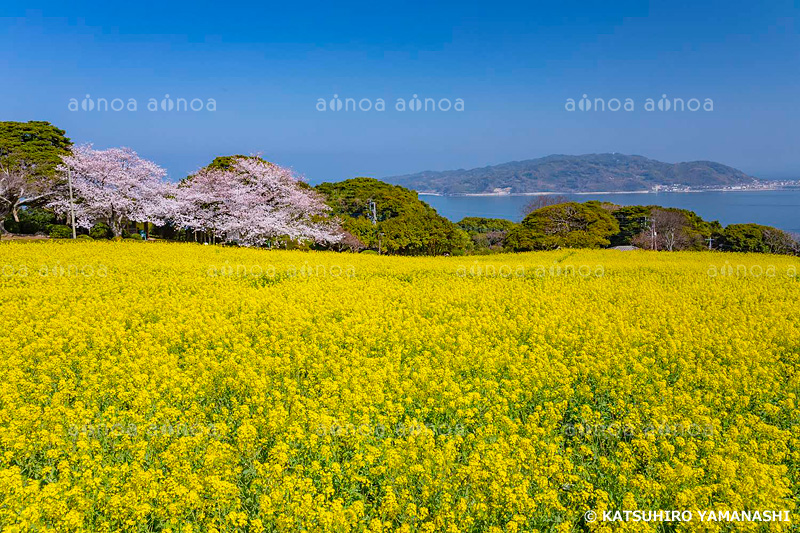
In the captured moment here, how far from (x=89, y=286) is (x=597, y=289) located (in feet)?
47.6

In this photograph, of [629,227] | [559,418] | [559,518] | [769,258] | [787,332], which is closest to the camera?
[559,518]

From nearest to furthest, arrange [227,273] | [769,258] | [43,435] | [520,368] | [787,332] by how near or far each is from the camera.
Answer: [43,435], [520,368], [787,332], [227,273], [769,258]

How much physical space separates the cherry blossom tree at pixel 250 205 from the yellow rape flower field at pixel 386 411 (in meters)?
19.5

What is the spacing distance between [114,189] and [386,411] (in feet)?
113

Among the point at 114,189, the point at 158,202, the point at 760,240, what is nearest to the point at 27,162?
the point at 114,189

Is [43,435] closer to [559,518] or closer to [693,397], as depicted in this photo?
[559,518]

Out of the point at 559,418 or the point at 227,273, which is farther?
the point at 227,273

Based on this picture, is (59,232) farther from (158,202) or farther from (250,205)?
(250,205)

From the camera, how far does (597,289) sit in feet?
46.7

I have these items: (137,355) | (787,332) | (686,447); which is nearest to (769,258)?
(787,332)

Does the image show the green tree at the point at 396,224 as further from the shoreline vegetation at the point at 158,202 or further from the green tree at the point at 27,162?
the green tree at the point at 27,162

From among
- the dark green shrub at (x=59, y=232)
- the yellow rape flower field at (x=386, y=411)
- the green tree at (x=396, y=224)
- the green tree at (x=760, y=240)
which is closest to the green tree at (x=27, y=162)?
the dark green shrub at (x=59, y=232)

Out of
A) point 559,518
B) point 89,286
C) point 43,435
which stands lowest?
point 559,518

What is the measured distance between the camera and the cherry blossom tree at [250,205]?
31.2m
